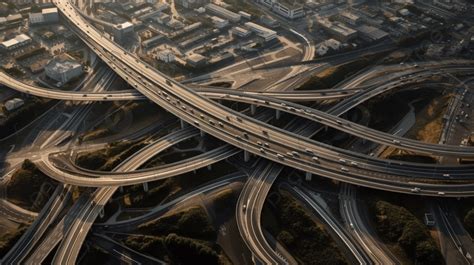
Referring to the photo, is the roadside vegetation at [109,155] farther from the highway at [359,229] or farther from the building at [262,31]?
the building at [262,31]

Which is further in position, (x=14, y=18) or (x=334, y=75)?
(x=14, y=18)

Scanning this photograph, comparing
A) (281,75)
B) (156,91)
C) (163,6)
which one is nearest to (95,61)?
(156,91)

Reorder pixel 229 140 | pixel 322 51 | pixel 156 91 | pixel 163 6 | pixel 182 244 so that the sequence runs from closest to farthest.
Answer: pixel 182 244, pixel 229 140, pixel 156 91, pixel 322 51, pixel 163 6

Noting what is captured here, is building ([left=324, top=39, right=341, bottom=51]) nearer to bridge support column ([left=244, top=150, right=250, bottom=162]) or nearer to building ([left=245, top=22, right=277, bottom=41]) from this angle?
building ([left=245, top=22, right=277, bottom=41])

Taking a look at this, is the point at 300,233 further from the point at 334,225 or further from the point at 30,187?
the point at 30,187

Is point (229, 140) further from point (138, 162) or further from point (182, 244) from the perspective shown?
point (182, 244)

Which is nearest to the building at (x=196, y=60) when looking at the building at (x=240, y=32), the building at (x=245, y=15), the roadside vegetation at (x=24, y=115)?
the building at (x=240, y=32)

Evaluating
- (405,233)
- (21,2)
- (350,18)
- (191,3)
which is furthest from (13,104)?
(350,18)
